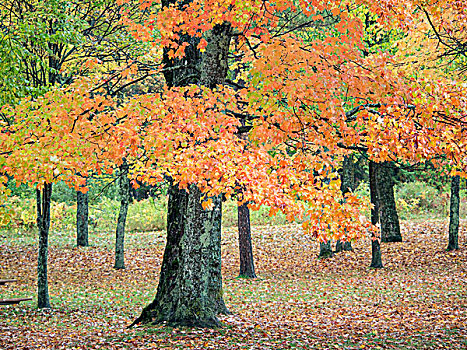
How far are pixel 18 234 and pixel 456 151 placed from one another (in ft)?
68.9

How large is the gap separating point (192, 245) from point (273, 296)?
15.6 feet

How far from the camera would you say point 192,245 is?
8.03 metres

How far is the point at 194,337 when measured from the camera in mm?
7402

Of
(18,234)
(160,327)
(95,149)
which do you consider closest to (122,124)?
(95,149)

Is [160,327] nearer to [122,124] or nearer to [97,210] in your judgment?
[122,124]

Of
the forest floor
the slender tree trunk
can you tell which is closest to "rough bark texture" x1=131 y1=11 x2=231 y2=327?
the forest floor

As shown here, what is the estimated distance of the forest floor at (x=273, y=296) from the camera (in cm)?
759

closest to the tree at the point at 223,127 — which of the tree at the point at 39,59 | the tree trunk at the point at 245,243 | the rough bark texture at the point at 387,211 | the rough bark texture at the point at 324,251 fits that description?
the tree at the point at 39,59

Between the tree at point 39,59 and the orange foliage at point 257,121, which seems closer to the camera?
the orange foliage at point 257,121

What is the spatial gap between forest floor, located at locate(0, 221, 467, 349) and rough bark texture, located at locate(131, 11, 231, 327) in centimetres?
40

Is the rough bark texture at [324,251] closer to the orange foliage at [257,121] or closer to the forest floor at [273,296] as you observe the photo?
the forest floor at [273,296]

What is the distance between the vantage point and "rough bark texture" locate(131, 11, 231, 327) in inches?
317

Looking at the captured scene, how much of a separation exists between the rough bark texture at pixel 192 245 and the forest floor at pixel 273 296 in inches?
15.6

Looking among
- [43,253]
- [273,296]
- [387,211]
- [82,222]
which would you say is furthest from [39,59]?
[387,211]
